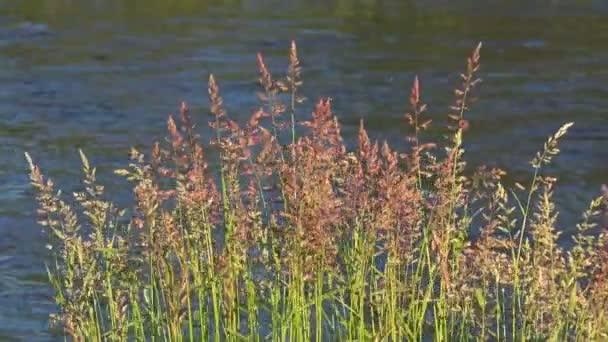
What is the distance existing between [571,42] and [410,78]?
7.84 feet

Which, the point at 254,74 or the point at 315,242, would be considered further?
the point at 254,74

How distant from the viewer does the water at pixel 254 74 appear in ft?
30.8

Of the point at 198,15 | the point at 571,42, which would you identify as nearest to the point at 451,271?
the point at 571,42

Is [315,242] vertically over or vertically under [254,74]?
over

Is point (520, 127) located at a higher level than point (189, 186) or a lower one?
lower

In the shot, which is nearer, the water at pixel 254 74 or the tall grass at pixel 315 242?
the tall grass at pixel 315 242

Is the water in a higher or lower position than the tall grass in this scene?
lower

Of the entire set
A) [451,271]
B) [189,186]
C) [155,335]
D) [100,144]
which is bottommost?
[100,144]

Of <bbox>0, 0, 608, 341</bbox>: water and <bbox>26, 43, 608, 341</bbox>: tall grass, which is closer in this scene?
<bbox>26, 43, 608, 341</bbox>: tall grass

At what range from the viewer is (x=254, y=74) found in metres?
12.6

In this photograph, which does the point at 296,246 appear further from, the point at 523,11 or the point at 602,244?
the point at 523,11

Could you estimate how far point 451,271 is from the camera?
4.29 meters

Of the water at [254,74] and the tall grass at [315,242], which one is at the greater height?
the tall grass at [315,242]

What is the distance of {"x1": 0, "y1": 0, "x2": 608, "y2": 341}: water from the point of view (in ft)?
30.8
